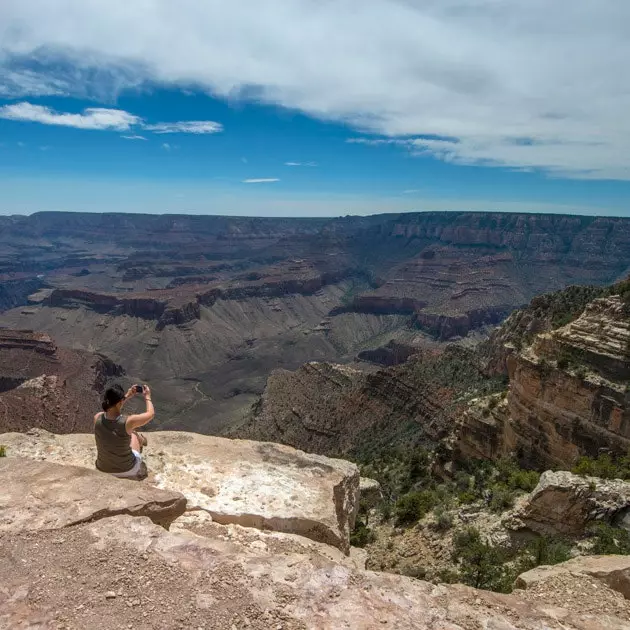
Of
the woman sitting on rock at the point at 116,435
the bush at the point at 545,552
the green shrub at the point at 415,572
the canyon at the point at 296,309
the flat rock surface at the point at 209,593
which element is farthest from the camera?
the canyon at the point at 296,309

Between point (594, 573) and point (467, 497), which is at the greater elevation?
point (594, 573)

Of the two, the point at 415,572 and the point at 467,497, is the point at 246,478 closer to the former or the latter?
the point at 415,572

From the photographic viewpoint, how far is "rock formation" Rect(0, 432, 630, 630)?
642cm

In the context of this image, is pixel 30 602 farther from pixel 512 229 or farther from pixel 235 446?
pixel 512 229

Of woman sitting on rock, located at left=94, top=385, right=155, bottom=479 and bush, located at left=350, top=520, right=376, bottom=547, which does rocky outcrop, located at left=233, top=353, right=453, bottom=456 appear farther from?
woman sitting on rock, located at left=94, top=385, right=155, bottom=479

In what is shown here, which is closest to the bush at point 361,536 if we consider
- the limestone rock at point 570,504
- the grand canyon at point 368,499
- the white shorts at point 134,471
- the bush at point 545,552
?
the grand canyon at point 368,499

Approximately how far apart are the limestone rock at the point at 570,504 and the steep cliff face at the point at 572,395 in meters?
7.24

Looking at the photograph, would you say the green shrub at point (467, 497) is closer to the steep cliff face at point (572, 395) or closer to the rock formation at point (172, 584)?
the steep cliff face at point (572, 395)

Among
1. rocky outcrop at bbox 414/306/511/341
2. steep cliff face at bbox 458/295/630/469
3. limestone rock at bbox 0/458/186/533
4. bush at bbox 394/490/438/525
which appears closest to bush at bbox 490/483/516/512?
bush at bbox 394/490/438/525

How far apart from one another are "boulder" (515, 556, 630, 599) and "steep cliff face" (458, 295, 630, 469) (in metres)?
13.9

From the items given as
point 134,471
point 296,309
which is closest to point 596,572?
point 134,471

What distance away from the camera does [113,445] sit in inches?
414

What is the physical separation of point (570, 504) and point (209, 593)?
12.8 metres

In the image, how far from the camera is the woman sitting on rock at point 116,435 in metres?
10.2
